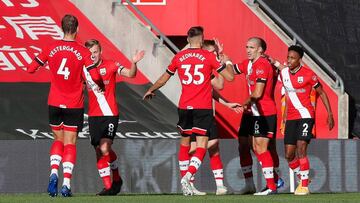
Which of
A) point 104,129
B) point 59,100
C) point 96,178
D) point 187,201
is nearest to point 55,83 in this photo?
point 59,100

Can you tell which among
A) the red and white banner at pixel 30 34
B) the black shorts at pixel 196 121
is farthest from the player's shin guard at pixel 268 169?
the red and white banner at pixel 30 34

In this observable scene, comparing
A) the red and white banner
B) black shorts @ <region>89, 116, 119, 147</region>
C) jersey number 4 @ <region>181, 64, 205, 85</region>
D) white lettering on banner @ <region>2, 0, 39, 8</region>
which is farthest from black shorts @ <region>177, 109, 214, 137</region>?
white lettering on banner @ <region>2, 0, 39, 8</region>

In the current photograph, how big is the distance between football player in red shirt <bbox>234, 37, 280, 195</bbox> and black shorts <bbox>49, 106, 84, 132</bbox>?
8.11 ft

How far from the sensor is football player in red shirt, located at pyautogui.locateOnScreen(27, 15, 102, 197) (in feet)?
50.8

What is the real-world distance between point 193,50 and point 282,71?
1585 millimetres

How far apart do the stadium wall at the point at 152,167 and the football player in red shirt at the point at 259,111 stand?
227 centimetres

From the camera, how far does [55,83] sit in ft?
51.4

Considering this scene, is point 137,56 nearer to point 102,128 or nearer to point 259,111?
point 102,128

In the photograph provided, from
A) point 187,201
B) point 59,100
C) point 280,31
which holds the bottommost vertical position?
point 187,201

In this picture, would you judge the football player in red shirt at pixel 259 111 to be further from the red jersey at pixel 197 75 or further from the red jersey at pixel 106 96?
the red jersey at pixel 106 96

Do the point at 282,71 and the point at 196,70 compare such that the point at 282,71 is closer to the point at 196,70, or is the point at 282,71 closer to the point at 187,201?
the point at 196,70

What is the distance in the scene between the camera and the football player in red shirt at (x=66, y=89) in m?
15.5

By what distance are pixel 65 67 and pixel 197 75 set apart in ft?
5.88

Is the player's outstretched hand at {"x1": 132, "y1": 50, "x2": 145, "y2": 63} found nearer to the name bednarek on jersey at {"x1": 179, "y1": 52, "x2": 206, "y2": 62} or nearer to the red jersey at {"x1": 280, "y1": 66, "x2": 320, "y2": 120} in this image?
the name bednarek on jersey at {"x1": 179, "y1": 52, "x2": 206, "y2": 62}
